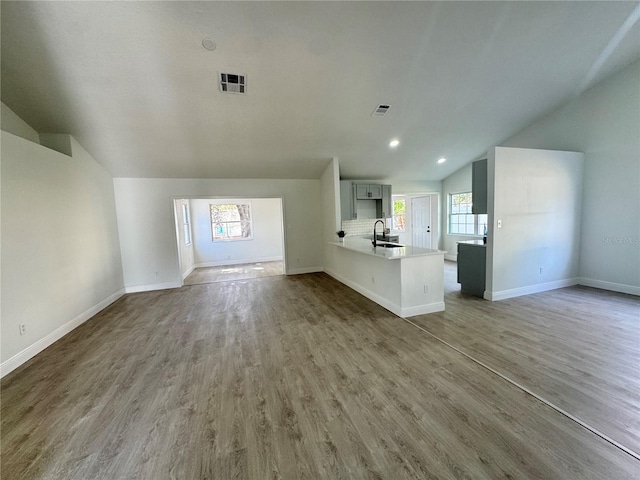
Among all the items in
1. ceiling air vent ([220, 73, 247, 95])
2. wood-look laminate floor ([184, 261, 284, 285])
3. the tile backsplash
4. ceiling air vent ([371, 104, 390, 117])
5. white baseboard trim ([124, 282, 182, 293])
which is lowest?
wood-look laminate floor ([184, 261, 284, 285])

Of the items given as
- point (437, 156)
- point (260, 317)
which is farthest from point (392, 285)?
point (437, 156)

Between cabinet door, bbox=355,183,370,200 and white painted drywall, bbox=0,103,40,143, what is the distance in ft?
18.9

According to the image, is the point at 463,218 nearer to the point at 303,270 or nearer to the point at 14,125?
the point at 303,270

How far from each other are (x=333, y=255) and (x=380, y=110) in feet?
10.6

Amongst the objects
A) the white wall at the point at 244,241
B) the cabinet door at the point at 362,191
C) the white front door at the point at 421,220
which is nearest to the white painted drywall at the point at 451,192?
the white front door at the point at 421,220

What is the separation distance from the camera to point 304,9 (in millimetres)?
2434

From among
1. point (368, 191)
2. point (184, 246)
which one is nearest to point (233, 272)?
point (184, 246)

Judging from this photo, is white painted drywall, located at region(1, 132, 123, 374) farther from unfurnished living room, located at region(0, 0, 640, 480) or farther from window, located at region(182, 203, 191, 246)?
window, located at region(182, 203, 191, 246)

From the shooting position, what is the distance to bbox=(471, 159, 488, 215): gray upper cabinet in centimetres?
417

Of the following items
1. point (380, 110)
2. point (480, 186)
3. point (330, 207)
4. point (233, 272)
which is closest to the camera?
point (380, 110)

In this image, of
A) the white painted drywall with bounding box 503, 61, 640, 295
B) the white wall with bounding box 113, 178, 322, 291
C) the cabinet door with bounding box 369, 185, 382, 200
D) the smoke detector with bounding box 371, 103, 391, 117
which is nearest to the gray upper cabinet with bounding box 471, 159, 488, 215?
the smoke detector with bounding box 371, 103, 391, 117

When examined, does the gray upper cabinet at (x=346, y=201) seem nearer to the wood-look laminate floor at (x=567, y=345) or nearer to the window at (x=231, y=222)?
the wood-look laminate floor at (x=567, y=345)

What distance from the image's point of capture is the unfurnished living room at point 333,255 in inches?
65.4

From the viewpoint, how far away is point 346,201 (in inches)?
249
